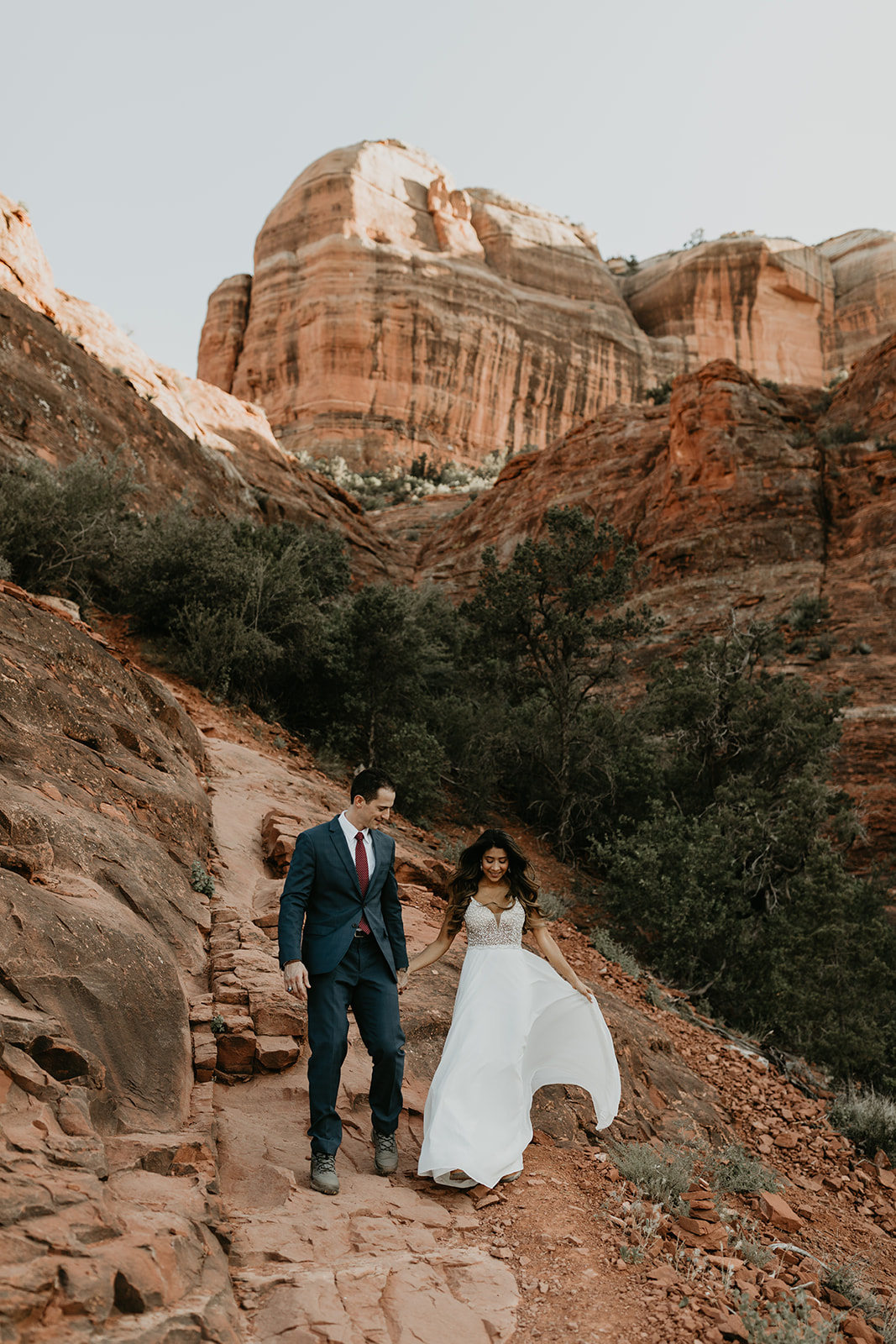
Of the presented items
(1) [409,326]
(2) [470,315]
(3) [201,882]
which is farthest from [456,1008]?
(2) [470,315]

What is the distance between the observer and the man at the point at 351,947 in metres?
3.63

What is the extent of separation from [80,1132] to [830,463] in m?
25.2

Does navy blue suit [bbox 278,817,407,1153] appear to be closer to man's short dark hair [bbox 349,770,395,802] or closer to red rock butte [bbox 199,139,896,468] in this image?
man's short dark hair [bbox 349,770,395,802]

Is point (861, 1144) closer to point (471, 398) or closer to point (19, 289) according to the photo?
point (19, 289)

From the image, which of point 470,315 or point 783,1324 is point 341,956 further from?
point 470,315

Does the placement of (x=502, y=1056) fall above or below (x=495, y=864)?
below

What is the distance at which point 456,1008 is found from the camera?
13.4 feet

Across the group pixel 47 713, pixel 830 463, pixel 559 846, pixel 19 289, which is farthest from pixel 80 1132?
pixel 830 463

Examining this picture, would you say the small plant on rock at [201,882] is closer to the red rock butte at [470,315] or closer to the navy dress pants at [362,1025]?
the navy dress pants at [362,1025]

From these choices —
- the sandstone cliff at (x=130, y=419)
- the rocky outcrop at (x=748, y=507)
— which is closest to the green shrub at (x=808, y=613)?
the rocky outcrop at (x=748, y=507)

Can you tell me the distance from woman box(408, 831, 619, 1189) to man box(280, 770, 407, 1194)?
0.71ft

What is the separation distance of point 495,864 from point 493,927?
306 mm

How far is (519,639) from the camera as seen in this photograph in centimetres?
1706

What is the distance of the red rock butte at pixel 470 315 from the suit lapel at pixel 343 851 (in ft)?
152
